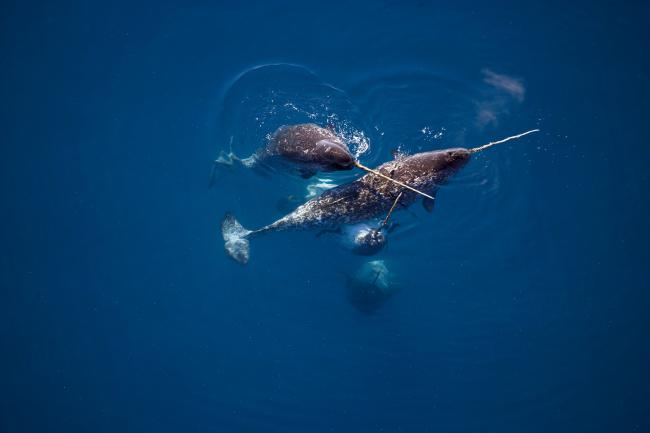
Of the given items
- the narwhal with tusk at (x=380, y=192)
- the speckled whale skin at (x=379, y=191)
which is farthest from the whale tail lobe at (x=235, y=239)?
the speckled whale skin at (x=379, y=191)

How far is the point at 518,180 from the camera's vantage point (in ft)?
25.0

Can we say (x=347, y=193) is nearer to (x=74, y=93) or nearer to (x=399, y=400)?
(x=399, y=400)

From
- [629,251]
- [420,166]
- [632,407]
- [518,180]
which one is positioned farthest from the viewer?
[632,407]

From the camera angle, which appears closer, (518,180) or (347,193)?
(347,193)

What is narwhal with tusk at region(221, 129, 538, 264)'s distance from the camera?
5656mm

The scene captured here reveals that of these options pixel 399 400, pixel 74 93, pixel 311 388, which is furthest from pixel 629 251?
pixel 74 93

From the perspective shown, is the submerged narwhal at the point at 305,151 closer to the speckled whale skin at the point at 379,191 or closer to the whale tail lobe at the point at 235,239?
the speckled whale skin at the point at 379,191

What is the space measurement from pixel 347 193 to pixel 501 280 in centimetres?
423

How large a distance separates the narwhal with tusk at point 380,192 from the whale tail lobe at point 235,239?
1.57 ft

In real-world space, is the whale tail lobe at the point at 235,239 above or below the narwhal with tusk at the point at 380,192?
below

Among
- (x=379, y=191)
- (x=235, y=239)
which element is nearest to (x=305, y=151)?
(x=379, y=191)

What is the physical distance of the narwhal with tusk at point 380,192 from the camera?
566 cm

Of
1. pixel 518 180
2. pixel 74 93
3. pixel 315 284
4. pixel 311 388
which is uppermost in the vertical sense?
pixel 518 180

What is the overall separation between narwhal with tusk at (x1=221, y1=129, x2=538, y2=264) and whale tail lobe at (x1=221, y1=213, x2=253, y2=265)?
1.57 ft
